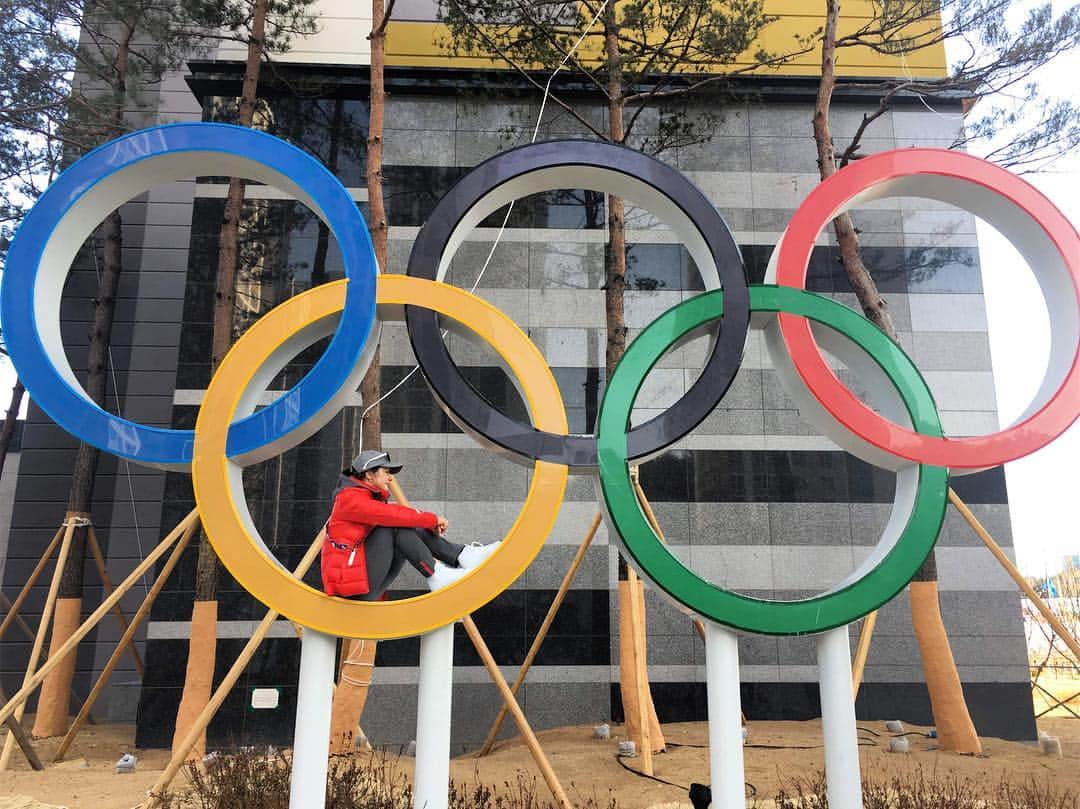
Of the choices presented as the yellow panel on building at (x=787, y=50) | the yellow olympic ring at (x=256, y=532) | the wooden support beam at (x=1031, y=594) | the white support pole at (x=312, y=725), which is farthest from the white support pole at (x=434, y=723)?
the yellow panel on building at (x=787, y=50)

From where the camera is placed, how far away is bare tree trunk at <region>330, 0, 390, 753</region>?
7.75 metres

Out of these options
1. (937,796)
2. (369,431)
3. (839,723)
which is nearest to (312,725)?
(839,723)

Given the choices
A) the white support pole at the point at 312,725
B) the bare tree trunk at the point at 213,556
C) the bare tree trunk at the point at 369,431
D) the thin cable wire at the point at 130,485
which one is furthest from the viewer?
the thin cable wire at the point at 130,485

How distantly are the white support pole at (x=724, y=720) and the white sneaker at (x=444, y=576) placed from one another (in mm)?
1591

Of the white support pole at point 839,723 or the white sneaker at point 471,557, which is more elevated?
the white sneaker at point 471,557

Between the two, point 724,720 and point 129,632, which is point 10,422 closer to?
point 129,632

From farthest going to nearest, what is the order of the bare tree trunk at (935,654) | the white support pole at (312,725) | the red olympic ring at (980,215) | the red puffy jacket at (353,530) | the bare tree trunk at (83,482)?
the bare tree trunk at (83,482) < the bare tree trunk at (935,654) < the red olympic ring at (980,215) < the red puffy jacket at (353,530) < the white support pole at (312,725)

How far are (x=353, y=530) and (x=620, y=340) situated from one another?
5.06m

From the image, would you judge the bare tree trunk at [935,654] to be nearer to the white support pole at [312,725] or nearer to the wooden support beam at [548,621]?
the wooden support beam at [548,621]

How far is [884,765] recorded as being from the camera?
7.96 metres

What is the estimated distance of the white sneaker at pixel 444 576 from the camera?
468 cm

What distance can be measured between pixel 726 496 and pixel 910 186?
19.0 feet

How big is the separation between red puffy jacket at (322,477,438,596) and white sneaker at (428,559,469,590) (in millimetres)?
289

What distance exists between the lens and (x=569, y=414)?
10.7 metres
